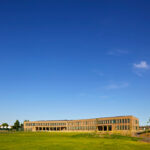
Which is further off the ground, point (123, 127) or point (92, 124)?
point (123, 127)

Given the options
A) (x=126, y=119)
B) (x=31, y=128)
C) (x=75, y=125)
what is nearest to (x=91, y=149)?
(x=126, y=119)

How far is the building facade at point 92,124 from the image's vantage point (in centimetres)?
11681

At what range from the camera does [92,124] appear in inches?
5507

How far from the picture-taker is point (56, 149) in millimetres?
24250

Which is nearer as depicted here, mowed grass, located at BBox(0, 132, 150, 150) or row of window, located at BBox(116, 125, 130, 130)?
mowed grass, located at BBox(0, 132, 150, 150)

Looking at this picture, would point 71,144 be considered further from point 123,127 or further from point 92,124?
point 92,124

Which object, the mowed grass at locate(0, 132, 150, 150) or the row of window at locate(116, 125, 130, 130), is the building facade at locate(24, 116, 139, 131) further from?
the mowed grass at locate(0, 132, 150, 150)

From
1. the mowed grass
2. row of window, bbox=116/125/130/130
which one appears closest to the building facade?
row of window, bbox=116/125/130/130

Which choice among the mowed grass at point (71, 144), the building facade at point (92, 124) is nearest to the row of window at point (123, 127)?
the building facade at point (92, 124)

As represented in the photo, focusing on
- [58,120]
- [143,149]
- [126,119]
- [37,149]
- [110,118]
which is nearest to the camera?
[37,149]

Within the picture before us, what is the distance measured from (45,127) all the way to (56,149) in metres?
148

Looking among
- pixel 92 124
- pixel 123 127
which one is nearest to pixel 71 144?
pixel 123 127

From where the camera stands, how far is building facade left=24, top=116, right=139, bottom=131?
383 ft

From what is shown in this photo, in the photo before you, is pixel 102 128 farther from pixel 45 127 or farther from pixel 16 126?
pixel 16 126
